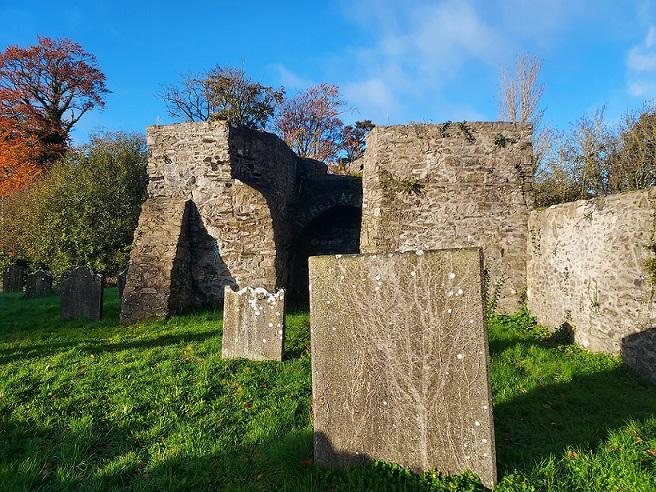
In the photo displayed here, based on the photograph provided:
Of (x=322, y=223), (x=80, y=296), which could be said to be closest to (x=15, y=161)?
(x=80, y=296)

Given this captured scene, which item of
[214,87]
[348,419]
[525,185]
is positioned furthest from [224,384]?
[214,87]

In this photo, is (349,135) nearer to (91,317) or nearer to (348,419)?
(91,317)

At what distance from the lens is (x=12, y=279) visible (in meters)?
18.1

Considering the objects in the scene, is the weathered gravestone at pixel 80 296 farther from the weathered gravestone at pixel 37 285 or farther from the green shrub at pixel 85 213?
the green shrub at pixel 85 213

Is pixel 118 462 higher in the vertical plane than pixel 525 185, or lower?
lower

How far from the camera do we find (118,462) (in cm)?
319

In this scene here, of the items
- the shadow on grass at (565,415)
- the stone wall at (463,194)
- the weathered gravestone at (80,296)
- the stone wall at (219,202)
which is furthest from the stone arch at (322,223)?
the shadow on grass at (565,415)

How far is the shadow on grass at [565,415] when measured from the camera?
128 inches

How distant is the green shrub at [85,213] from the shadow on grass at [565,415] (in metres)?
18.2

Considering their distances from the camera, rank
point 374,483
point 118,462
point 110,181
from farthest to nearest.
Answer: point 110,181
point 118,462
point 374,483

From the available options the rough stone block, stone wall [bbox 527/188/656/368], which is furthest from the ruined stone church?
the rough stone block

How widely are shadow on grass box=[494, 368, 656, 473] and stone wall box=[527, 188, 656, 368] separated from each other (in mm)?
849

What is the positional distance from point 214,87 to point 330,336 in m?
25.2

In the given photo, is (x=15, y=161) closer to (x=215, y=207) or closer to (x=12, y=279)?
(x=12, y=279)
